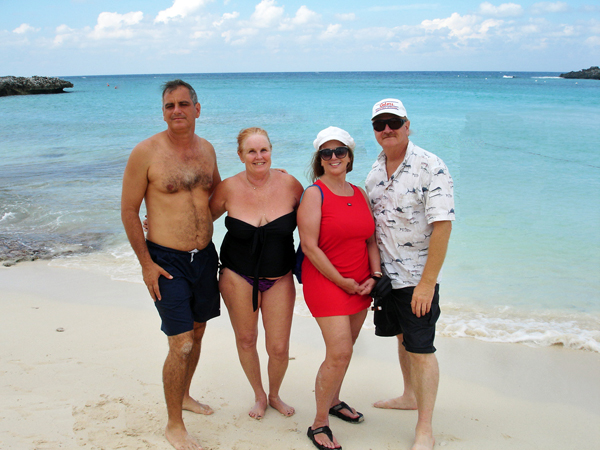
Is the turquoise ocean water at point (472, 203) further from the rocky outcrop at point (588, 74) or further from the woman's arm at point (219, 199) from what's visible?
the rocky outcrop at point (588, 74)

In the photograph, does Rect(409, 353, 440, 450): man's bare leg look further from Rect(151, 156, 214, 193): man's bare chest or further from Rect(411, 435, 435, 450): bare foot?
Rect(151, 156, 214, 193): man's bare chest

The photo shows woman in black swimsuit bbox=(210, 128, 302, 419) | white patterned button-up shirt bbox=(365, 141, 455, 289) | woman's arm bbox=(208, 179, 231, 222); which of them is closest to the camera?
white patterned button-up shirt bbox=(365, 141, 455, 289)

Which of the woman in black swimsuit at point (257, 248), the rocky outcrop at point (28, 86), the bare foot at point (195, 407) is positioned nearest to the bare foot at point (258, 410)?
the woman in black swimsuit at point (257, 248)

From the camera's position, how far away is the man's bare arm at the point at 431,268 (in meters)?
2.81

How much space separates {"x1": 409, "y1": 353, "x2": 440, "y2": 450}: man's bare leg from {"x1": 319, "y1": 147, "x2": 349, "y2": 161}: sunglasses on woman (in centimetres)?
133

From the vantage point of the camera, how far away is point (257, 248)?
3104 millimetres

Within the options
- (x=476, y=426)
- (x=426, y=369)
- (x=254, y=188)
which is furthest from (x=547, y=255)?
(x=254, y=188)

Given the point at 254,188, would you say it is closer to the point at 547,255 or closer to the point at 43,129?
the point at 547,255

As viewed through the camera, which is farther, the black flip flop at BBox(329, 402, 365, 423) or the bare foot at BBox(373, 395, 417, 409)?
the bare foot at BBox(373, 395, 417, 409)

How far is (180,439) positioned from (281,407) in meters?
0.76

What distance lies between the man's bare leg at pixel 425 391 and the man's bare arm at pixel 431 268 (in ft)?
0.96

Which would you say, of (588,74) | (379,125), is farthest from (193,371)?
(588,74)

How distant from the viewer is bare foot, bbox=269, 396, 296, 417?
11.0ft

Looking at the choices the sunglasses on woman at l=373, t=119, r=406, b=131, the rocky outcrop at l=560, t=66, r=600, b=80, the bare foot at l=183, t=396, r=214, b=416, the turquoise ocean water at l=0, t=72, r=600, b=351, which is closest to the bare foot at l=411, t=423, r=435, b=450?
the bare foot at l=183, t=396, r=214, b=416
